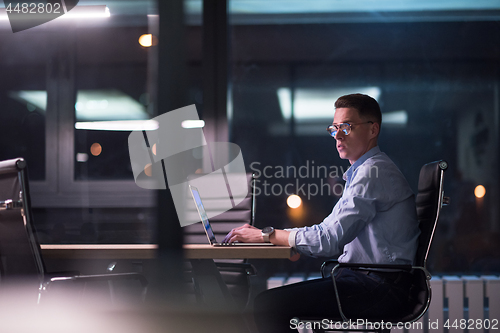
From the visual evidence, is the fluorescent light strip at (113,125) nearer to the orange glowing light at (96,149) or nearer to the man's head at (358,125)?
the orange glowing light at (96,149)

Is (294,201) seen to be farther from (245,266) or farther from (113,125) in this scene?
(113,125)

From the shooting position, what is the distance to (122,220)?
12.4 feet

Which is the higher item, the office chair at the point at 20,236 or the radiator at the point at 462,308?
the office chair at the point at 20,236

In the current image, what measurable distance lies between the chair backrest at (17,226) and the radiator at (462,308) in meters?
2.49

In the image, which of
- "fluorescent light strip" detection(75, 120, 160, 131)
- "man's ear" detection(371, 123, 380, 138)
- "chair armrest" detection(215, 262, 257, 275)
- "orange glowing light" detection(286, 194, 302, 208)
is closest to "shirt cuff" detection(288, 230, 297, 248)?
"man's ear" detection(371, 123, 380, 138)

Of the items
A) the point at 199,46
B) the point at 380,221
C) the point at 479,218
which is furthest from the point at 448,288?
the point at 199,46

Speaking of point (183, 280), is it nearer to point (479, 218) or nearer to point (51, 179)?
point (51, 179)

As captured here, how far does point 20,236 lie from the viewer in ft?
6.05

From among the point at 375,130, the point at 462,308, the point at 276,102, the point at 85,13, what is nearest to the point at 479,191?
the point at 462,308

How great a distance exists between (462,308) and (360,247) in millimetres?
1786

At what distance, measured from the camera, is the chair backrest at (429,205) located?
5.81 feet

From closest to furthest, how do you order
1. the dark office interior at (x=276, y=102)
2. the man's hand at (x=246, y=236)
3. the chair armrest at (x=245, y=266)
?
the man's hand at (x=246, y=236) → the chair armrest at (x=245, y=266) → the dark office interior at (x=276, y=102)

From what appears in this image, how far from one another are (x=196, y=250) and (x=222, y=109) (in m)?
2.11

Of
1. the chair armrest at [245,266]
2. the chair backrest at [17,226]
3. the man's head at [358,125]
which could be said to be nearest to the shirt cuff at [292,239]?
the man's head at [358,125]
